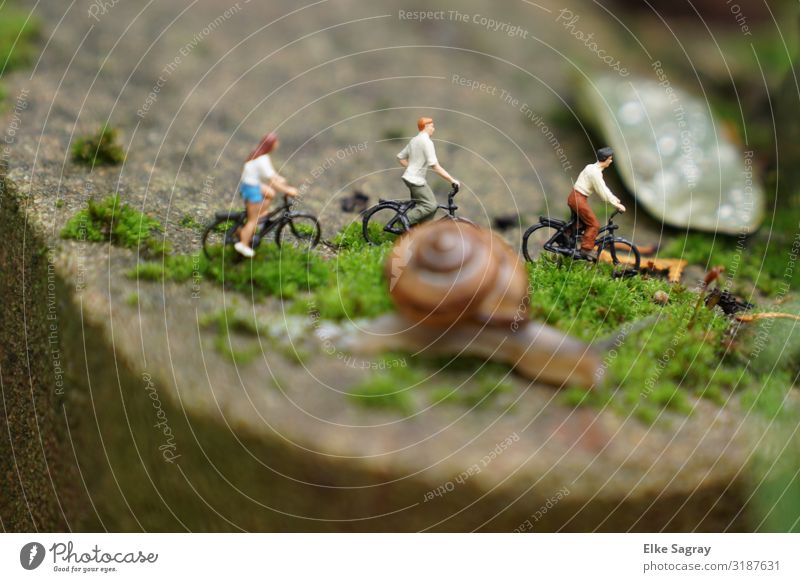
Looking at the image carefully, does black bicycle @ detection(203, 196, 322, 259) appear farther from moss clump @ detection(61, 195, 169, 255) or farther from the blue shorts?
moss clump @ detection(61, 195, 169, 255)

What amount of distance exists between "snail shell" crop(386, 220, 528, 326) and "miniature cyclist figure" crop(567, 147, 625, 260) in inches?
23.5

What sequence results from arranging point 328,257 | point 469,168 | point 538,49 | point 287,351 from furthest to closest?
point 538,49 < point 469,168 < point 328,257 < point 287,351

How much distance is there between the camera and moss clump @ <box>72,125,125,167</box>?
14.2 ft

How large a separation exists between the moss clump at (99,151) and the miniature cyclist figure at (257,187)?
134 cm

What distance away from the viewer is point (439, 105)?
18.1 ft

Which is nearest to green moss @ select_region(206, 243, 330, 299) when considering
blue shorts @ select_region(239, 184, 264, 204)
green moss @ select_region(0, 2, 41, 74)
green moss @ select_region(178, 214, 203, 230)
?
blue shorts @ select_region(239, 184, 264, 204)

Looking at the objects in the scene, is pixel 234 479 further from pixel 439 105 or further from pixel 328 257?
pixel 439 105

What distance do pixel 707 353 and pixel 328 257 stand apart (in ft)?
5.22

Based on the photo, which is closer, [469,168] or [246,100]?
[469,168]

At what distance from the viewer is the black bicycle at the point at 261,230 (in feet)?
11.2

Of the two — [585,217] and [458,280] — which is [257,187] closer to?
[458,280]
